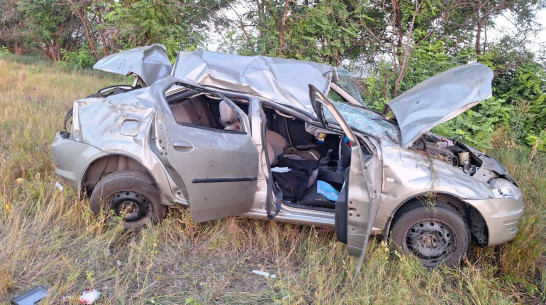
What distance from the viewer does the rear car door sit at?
3051 millimetres

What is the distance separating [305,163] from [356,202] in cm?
157

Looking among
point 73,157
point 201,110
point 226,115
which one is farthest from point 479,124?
point 73,157

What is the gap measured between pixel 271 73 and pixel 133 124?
5.08ft

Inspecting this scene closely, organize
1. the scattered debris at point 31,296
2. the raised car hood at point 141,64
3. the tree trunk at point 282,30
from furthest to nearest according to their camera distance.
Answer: the tree trunk at point 282,30
the raised car hood at point 141,64
the scattered debris at point 31,296

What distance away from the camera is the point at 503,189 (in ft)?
10.8

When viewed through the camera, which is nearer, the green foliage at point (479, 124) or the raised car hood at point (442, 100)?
the raised car hood at point (442, 100)

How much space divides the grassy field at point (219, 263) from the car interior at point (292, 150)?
0.38 metres

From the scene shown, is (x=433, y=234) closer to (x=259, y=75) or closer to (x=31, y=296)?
(x=259, y=75)

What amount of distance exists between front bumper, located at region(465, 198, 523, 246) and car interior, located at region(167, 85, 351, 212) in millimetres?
1190

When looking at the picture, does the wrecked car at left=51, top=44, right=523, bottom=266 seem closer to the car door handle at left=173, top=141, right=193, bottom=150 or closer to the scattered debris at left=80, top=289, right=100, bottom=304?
the car door handle at left=173, top=141, right=193, bottom=150

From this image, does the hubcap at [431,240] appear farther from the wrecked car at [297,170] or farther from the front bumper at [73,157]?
the front bumper at [73,157]

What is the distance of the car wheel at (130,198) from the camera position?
140 inches

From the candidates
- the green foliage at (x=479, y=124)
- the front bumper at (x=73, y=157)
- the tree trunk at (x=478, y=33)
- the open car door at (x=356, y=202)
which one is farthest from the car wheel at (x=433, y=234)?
the tree trunk at (x=478, y=33)

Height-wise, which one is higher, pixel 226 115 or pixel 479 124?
pixel 226 115
